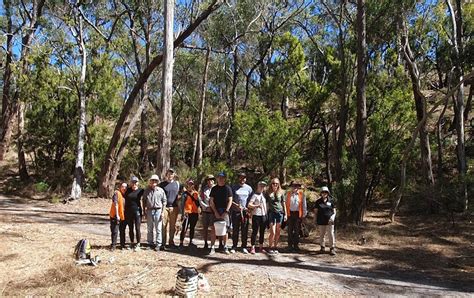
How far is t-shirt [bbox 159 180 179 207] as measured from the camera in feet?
32.5

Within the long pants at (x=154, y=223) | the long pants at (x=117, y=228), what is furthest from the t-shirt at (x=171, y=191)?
the long pants at (x=117, y=228)

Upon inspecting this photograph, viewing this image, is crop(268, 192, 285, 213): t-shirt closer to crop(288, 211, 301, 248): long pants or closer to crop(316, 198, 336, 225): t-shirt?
crop(288, 211, 301, 248): long pants

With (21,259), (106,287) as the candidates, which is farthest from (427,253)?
(21,259)

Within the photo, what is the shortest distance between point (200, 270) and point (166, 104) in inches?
264

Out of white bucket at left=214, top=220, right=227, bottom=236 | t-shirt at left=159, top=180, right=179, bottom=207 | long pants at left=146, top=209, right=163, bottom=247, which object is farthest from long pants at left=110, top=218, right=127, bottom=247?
white bucket at left=214, top=220, right=227, bottom=236

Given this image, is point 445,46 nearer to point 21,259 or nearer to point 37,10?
point 21,259

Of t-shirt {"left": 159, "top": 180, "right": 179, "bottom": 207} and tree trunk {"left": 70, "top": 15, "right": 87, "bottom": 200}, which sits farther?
tree trunk {"left": 70, "top": 15, "right": 87, "bottom": 200}

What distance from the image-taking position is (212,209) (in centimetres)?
938

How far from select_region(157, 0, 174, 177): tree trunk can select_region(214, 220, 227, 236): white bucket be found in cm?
449

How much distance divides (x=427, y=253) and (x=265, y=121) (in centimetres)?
1100

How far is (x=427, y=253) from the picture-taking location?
37.6 feet

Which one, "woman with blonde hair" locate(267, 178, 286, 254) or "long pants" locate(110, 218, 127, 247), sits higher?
"woman with blonde hair" locate(267, 178, 286, 254)

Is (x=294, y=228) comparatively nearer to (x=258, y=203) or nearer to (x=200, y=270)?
(x=258, y=203)

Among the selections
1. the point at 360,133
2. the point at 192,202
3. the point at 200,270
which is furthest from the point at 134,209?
the point at 360,133
